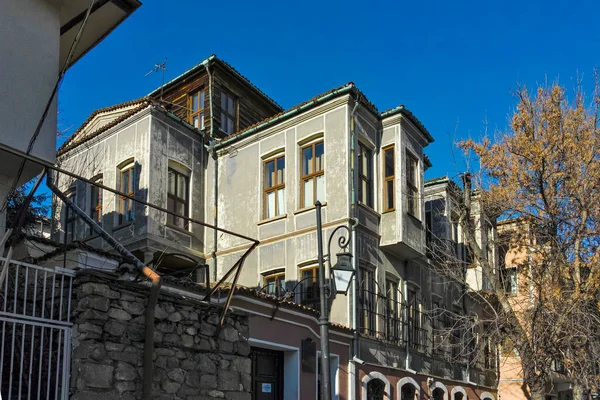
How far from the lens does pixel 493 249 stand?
80.2 feet

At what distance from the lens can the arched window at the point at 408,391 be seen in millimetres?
18016

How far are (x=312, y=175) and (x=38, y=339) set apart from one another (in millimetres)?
11492

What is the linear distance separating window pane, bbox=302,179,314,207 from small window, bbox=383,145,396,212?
2.01m

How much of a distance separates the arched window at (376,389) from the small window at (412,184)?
4524mm

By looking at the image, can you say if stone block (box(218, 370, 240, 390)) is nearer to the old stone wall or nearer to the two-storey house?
the old stone wall

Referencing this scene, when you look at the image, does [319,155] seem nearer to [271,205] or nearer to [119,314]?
[271,205]

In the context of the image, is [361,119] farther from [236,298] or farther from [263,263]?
[236,298]

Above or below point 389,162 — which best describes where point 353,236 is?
below

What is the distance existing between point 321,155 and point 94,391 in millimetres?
11770

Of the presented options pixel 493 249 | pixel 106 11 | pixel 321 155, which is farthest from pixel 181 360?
pixel 493 249

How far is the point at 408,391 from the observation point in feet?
60.0

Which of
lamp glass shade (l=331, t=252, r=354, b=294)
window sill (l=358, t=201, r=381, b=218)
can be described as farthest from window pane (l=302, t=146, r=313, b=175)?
lamp glass shade (l=331, t=252, r=354, b=294)

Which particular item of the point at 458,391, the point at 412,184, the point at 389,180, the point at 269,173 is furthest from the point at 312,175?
the point at 458,391

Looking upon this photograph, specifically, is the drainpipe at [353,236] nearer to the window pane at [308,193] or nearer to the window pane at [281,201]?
the window pane at [308,193]
